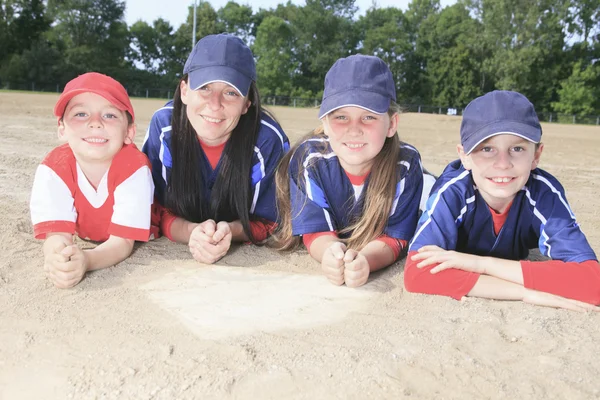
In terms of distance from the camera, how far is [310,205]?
3338 mm

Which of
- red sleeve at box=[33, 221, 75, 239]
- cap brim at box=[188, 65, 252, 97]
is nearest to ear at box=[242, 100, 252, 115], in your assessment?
cap brim at box=[188, 65, 252, 97]

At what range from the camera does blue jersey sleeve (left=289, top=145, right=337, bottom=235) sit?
3.34 meters

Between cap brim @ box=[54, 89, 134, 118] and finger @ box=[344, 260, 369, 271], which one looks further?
cap brim @ box=[54, 89, 134, 118]

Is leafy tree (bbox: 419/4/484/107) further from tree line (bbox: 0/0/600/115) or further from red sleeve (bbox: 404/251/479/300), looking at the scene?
red sleeve (bbox: 404/251/479/300)

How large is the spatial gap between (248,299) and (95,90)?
140 cm

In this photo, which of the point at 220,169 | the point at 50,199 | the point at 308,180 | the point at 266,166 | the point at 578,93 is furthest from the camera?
the point at 578,93

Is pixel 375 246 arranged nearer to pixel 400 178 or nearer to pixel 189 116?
pixel 400 178

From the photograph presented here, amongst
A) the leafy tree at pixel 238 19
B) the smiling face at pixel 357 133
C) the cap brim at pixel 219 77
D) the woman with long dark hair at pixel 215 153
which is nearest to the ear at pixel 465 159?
the smiling face at pixel 357 133

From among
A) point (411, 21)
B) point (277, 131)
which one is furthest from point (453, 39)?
point (277, 131)

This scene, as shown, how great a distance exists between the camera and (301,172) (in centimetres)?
339

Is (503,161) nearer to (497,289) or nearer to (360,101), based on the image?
(497,289)

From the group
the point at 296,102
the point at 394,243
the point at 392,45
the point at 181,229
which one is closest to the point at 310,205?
the point at 394,243

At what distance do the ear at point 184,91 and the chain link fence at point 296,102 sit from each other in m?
31.3

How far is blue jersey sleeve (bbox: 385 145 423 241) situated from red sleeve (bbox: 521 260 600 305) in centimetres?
73
